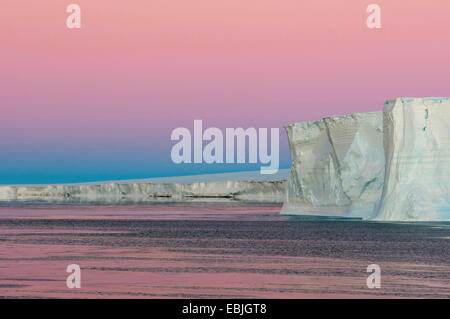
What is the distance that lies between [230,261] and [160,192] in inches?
4449

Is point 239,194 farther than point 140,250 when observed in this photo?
Yes

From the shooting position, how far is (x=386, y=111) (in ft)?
128

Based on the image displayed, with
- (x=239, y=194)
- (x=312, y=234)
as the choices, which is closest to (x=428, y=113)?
(x=312, y=234)

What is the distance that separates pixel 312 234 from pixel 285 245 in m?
→ 6.03

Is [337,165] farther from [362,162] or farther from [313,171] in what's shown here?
[313,171]

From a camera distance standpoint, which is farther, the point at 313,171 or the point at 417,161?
the point at 313,171

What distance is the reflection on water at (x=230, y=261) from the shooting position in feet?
56.1

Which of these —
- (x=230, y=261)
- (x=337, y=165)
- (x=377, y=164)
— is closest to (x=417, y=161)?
(x=377, y=164)

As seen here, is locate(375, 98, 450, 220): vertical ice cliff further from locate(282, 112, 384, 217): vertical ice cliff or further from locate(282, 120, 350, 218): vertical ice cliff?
locate(282, 120, 350, 218): vertical ice cliff

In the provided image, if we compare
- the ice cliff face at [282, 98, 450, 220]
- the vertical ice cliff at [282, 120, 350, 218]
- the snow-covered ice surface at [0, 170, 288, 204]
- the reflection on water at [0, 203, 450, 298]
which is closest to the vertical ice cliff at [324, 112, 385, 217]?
the ice cliff face at [282, 98, 450, 220]

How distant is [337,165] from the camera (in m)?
46.3
